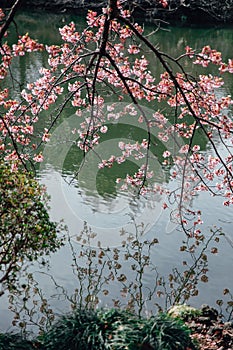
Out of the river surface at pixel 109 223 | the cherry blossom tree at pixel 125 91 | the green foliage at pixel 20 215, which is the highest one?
the cherry blossom tree at pixel 125 91

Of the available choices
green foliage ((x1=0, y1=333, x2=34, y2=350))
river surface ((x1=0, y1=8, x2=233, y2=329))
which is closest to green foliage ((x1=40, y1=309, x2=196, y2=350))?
green foliage ((x1=0, y1=333, x2=34, y2=350))

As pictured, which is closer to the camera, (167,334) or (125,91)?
(167,334)

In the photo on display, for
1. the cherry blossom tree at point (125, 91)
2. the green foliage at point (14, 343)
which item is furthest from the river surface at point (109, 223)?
the green foliage at point (14, 343)

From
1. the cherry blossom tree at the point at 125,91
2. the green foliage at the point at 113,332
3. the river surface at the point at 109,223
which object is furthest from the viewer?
the river surface at the point at 109,223

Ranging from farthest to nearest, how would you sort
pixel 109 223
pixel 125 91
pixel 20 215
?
pixel 109 223 → pixel 125 91 → pixel 20 215

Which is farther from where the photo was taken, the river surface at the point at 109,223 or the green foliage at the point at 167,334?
the river surface at the point at 109,223

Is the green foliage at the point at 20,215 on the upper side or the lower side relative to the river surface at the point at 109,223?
upper

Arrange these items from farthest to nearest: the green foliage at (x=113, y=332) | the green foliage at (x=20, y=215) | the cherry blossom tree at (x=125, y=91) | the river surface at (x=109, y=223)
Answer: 1. the river surface at (x=109, y=223)
2. the cherry blossom tree at (x=125, y=91)
3. the green foliage at (x=20, y=215)
4. the green foliage at (x=113, y=332)

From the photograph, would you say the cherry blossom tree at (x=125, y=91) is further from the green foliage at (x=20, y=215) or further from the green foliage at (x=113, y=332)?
the green foliage at (x=113, y=332)

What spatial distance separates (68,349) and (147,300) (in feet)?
6.10

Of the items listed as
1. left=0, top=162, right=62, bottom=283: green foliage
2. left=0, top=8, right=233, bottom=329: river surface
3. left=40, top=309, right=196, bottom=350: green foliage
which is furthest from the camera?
left=0, top=8, right=233, bottom=329: river surface

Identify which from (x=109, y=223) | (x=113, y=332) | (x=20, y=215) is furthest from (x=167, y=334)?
(x=109, y=223)

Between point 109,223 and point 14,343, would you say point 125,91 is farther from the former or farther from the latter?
point 14,343

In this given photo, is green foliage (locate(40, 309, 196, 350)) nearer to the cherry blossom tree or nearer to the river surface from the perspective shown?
the cherry blossom tree
